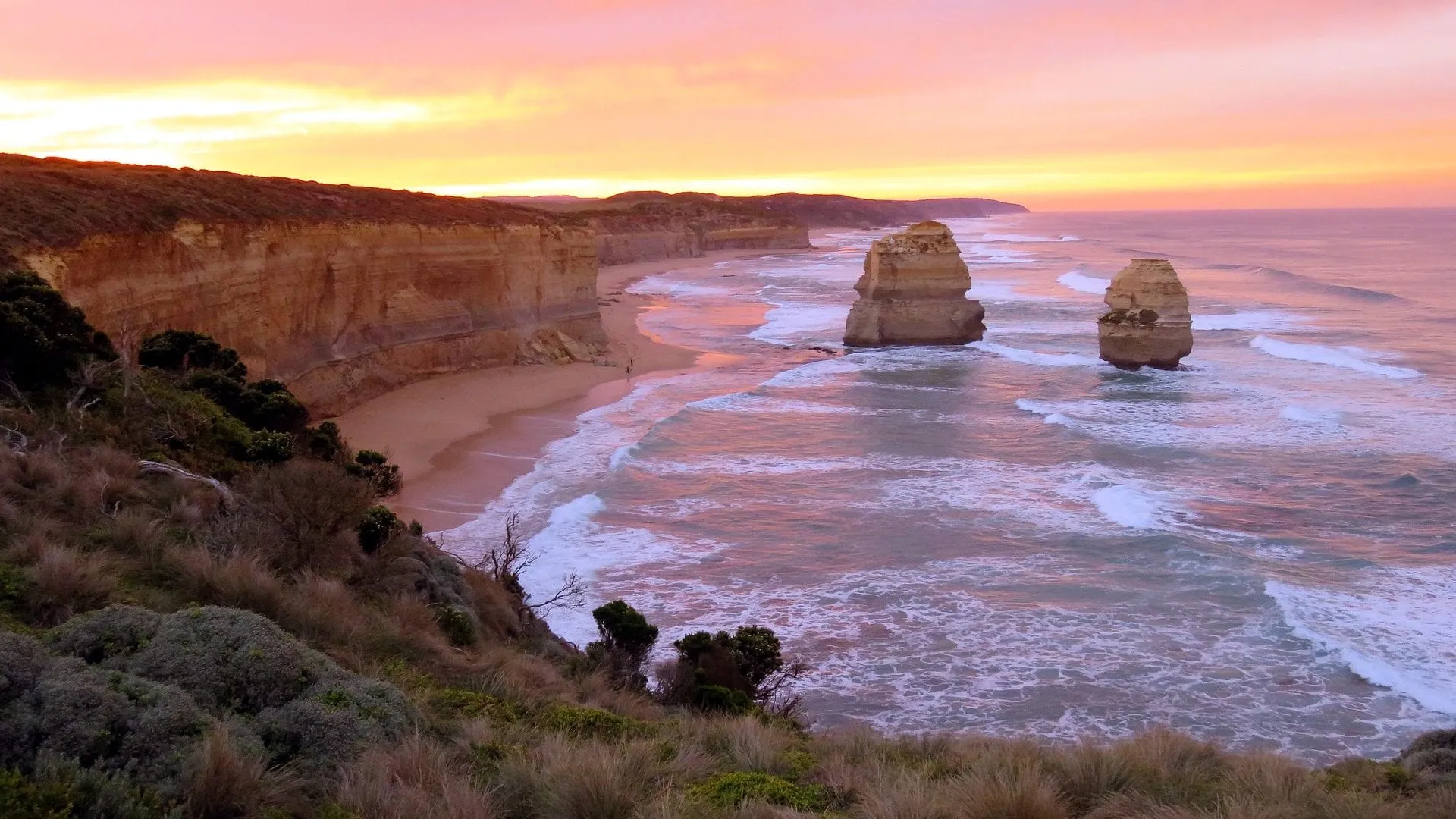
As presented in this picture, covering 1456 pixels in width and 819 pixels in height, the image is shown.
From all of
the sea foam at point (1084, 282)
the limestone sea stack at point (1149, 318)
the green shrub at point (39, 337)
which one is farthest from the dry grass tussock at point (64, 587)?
the sea foam at point (1084, 282)

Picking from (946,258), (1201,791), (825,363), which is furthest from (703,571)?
(946,258)

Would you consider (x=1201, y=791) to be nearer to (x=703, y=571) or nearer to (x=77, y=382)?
(x=703, y=571)

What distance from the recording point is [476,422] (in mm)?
25219

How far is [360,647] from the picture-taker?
7488mm

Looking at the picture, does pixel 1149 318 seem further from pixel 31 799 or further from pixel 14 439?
pixel 31 799

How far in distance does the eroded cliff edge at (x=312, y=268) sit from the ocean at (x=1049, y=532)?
5.80 m

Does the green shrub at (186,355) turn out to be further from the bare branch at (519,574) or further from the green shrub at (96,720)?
the green shrub at (96,720)

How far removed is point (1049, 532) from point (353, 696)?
13.7 metres

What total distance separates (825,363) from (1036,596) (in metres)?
22.0

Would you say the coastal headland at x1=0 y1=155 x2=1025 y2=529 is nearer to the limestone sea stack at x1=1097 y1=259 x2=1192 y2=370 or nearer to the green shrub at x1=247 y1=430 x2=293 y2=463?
the green shrub at x1=247 y1=430 x2=293 y2=463

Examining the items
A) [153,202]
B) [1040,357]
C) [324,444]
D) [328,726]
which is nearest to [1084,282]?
[1040,357]

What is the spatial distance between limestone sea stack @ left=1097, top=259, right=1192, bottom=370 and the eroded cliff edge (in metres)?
17.9

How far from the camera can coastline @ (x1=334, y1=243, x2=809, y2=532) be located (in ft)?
63.0

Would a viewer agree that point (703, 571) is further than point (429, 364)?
No
